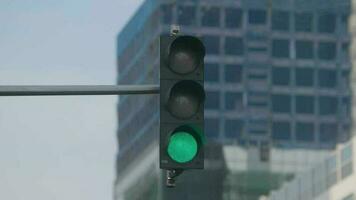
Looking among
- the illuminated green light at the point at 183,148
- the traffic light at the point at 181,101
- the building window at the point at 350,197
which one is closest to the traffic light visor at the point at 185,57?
the traffic light at the point at 181,101

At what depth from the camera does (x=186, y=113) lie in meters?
16.3

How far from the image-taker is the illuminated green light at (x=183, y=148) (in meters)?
16.1

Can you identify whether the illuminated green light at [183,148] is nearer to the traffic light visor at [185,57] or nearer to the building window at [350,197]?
the traffic light visor at [185,57]

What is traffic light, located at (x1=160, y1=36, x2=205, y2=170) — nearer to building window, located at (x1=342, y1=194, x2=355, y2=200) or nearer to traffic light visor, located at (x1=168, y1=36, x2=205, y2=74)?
traffic light visor, located at (x1=168, y1=36, x2=205, y2=74)

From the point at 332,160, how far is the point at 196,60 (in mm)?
128660

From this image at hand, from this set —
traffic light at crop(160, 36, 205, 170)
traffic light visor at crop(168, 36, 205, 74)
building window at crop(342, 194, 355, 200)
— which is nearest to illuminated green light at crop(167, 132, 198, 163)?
traffic light at crop(160, 36, 205, 170)

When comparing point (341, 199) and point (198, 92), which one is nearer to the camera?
point (198, 92)

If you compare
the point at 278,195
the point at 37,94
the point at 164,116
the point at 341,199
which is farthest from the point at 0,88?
the point at 278,195

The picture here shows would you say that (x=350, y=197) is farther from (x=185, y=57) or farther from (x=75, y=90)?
(x=185, y=57)

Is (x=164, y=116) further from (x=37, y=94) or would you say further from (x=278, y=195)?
(x=278, y=195)

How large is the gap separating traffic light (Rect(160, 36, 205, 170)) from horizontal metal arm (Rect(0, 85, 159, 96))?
2.05 feet

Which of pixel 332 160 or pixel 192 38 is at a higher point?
pixel 192 38

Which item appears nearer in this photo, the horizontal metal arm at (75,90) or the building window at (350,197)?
the horizontal metal arm at (75,90)

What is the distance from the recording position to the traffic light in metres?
16.2
